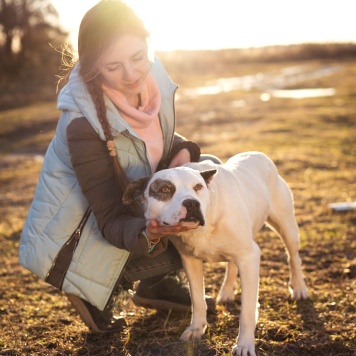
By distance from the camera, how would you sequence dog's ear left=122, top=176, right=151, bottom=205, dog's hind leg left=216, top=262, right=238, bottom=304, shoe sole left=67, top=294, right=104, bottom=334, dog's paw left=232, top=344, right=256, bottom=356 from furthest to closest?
dog's hind leg left=216, top=262, right=238, bottom=304
shoe sole left=67, top=294, right=104, bottom=334
dog's paw left=232, top=344, right=256, bottom=356
dog's ear left=122, top=176, right=151, bottom=205

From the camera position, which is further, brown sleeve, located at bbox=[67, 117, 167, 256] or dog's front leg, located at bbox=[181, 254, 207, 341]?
dog's front leg, located at bbox=[181, 254, 207, 341]

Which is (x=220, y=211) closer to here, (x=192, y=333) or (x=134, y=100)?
(x=192, y=333)

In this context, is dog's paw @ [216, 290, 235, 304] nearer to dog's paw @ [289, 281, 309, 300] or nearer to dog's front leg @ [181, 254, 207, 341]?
dog's paw @ [289, 281, 309, 300]

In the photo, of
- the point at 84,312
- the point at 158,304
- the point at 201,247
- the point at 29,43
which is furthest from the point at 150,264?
the point at 29,43

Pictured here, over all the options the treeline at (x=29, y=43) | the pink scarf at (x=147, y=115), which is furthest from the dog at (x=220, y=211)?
the treeline at (x=29, y=43)

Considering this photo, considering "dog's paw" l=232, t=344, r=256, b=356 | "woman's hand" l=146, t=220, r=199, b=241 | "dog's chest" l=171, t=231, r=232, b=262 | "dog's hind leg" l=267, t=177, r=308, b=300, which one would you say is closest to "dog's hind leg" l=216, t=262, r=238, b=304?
"dog's hind leg" l=267, t=177, r=308, b=300

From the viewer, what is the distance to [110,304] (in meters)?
4.22

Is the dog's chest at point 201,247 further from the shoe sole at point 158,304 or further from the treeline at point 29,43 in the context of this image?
the treeline at point 29,43

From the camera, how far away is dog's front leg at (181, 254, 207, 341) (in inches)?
154

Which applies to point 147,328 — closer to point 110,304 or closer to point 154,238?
point 110,304

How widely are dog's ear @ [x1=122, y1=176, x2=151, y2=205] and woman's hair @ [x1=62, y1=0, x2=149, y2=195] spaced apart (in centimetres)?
36

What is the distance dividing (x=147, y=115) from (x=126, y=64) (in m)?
0.40

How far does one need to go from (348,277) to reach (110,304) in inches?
86.7

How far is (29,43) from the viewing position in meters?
27.8
